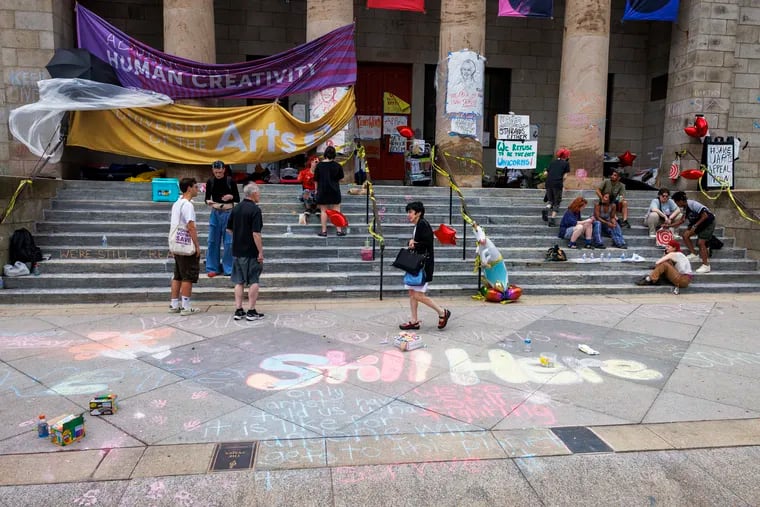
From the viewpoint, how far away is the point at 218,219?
27.9 feet

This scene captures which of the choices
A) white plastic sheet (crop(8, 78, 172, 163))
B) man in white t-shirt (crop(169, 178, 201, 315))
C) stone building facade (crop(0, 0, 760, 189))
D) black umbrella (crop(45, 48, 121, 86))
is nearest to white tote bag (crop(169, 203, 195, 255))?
man in white t-shirt (crop(169, 178, 201, 315))

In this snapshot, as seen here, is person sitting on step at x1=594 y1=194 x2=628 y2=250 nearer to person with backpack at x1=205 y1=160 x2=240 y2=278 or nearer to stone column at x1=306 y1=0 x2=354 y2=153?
stone column at x1=306 y1=0 x2=354 y2=153

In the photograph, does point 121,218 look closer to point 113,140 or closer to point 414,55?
point 113,140

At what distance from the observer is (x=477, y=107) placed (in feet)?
41.8

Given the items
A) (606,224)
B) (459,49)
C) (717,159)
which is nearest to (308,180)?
(459,49)

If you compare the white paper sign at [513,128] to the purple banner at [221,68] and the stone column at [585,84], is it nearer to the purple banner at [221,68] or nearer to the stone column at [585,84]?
the stone column at [585,84]

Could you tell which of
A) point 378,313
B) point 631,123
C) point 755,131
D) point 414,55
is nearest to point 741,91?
point 755,131

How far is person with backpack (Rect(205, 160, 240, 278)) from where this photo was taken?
27.8 ft

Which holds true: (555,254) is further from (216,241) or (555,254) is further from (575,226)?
(216,241)

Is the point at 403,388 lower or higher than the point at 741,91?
lower

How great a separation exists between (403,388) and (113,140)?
9143mm

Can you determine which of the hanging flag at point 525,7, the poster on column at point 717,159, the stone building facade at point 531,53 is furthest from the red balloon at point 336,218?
the poster on column at point 717,159

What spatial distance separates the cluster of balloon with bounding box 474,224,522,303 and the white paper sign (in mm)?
5430

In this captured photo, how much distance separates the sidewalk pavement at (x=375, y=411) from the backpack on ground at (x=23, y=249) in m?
1.48
